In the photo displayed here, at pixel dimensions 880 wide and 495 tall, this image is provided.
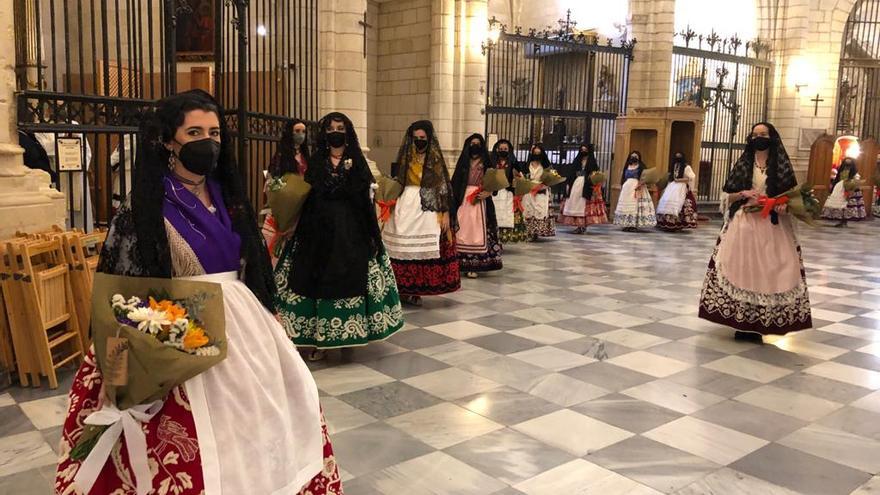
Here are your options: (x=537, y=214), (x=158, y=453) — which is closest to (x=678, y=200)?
(x=537, y=214)

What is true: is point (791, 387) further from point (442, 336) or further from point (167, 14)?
point (167, 14)

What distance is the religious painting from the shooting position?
1034 cm

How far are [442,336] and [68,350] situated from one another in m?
2.53

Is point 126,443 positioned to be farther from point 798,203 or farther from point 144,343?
point 798,203

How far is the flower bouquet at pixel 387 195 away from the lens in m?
6.06

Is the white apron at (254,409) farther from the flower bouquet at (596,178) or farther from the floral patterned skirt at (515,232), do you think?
the flower bouquet at (596,178)

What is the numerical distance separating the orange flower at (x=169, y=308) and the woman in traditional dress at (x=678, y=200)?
12.1m

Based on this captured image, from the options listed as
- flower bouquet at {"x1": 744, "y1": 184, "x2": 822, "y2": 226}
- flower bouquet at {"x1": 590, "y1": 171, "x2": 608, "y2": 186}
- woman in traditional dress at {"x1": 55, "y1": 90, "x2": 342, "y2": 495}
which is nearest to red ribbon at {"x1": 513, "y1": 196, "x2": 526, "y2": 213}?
flower bouquet at {"x1": 590, "y1": 171, "x2": 608, "y2": 186}

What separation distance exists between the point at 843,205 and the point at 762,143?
1128 cm

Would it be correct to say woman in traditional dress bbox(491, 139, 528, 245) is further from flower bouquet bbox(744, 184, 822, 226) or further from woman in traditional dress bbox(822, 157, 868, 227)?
woman in traditional dress bbox(822, 157, 868, 227)

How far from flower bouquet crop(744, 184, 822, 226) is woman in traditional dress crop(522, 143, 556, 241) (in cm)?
572

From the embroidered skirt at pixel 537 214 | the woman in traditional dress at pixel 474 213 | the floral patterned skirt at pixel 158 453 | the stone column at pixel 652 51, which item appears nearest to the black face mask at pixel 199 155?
the floral patterned skirt at pixel 158 453

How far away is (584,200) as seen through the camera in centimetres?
1232

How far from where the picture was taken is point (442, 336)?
5461 mm
